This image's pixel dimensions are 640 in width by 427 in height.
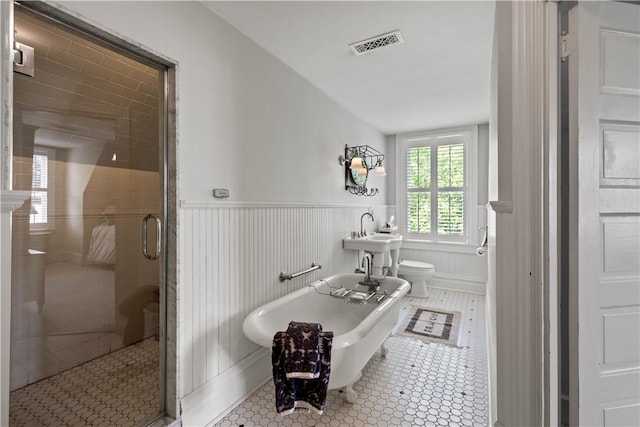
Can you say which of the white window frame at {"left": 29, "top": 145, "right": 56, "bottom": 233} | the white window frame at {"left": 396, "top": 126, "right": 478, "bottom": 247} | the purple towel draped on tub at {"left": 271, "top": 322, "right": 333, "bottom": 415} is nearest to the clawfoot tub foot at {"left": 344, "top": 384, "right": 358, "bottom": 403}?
the purple towel draped on tub at {"left": 271, "top": 322, "right": 333, "bottom": 415}

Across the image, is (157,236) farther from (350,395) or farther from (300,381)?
(350,395)

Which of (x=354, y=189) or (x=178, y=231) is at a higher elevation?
(x=354, y=189)

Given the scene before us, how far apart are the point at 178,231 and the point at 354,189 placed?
7.90 ft

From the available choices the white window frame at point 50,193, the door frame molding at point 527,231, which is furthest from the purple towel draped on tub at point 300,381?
the white window frame at point 50,193

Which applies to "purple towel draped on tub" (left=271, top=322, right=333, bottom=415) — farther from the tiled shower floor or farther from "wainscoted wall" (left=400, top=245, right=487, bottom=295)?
"wainscoted wall" (left=400, top=245, right=487, bottom=295)

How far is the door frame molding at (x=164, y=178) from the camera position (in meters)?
0.98

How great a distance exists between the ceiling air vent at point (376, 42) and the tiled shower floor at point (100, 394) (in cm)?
236

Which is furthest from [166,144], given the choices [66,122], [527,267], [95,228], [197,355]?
[527,267]

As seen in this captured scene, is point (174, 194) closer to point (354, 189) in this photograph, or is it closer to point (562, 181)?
point (562, 181)

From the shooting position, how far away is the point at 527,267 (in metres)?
0.93

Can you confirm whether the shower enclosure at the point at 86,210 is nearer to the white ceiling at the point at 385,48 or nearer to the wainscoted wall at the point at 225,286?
the wainscoted wall at the point at 225,286

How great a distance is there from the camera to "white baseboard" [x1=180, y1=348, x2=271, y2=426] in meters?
1.57

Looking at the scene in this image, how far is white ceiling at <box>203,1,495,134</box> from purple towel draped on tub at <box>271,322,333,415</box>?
1.90 m

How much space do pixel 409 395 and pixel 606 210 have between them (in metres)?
1.61
